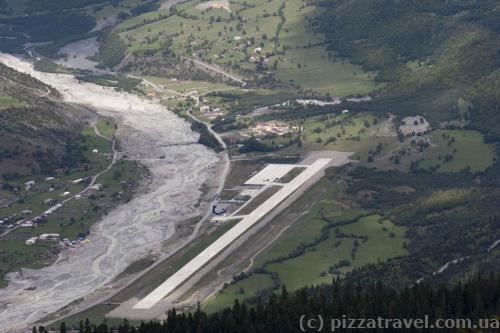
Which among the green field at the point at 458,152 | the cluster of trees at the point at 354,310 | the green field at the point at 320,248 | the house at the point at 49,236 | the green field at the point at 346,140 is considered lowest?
the cluster of trees at the point at 354,310

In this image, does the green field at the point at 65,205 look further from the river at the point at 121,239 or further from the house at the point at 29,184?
the river at the point at 121,239

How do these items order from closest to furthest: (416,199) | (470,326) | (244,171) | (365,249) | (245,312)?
(470,326)
(245,312)
(365,249)
(416,199)
(244,171)

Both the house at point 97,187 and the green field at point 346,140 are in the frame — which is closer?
the house at point 97,187

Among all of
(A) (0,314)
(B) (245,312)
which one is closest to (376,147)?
(A) (0,314)

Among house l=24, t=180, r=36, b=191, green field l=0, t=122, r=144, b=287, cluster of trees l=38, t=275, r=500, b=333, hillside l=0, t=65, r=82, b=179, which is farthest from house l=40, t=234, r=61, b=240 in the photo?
cluster of trees l=38, t=275, r=500, b=333

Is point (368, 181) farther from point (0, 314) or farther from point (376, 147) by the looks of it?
point (0, 314)

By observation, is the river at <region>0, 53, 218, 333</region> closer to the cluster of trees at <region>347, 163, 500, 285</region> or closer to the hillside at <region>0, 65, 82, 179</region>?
the hillside at <region>0, 65, 82, 179</region>

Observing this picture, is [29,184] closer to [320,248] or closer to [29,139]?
[29,139]

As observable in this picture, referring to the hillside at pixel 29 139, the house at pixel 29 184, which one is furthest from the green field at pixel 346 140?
the house at pixel 29 184

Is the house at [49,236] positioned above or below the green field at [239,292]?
above
